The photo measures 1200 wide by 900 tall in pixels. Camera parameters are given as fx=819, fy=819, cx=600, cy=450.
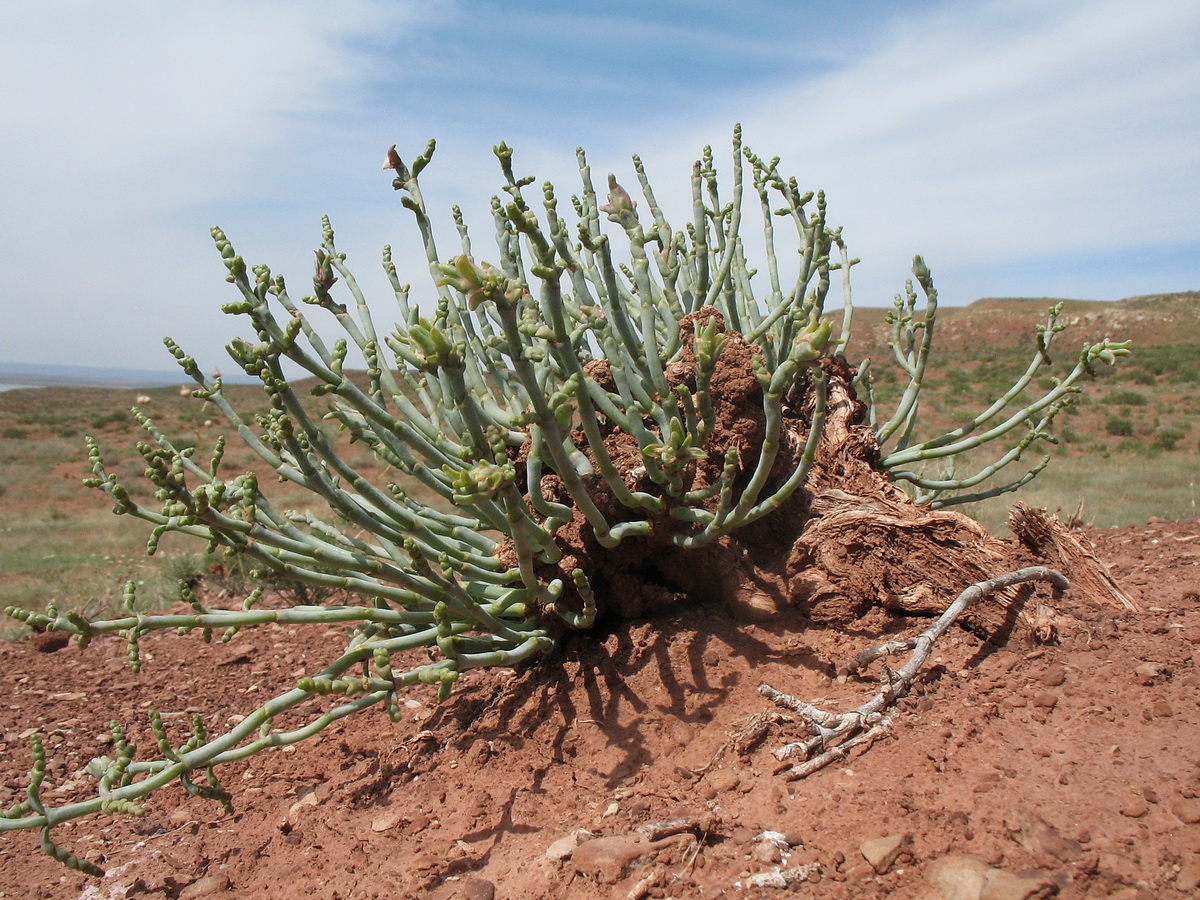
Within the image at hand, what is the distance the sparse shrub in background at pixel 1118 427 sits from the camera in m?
20.9

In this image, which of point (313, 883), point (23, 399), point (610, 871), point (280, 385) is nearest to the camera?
point (610, 871)

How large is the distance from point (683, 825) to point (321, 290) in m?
2.04

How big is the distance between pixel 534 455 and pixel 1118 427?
23353 mm

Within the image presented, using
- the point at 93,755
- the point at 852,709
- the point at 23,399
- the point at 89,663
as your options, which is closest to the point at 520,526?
the point at 852,709

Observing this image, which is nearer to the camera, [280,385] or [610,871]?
[610,871]

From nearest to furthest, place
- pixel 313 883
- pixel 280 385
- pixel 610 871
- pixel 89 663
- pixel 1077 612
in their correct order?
pixel 610 871
pixel 280 385
pixel 313 883
pixel 1077 612
pixel 89 663

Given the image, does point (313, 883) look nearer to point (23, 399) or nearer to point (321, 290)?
point (321, 290)

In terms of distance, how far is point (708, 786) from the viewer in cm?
202

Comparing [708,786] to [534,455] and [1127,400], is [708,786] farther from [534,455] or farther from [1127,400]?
[1127,400]

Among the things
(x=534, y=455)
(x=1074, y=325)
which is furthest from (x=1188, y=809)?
(x=1074, y=325)

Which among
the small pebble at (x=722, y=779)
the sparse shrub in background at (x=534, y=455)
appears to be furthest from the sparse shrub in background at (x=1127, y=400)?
the small pebble at (x=722, y=779)

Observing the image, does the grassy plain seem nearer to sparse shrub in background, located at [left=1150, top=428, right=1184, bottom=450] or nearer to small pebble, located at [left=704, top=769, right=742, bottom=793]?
sparse shrub in background, located at [left=1150, top=428, right=1184, bottom=450]

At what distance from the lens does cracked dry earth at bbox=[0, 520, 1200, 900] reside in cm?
161

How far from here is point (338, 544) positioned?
9.57ft
